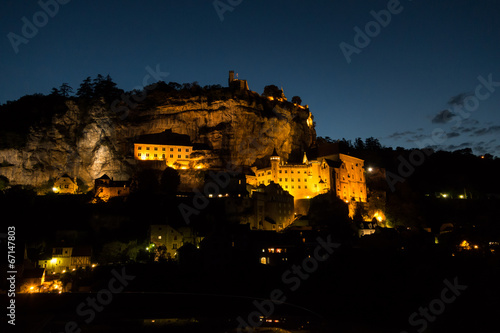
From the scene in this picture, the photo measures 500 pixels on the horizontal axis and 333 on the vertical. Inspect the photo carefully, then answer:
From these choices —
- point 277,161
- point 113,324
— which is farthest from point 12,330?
point 277,161

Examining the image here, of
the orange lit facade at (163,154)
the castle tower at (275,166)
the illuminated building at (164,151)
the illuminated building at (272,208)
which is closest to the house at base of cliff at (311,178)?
the castle tower at (275,166)

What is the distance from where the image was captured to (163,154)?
2312 inches

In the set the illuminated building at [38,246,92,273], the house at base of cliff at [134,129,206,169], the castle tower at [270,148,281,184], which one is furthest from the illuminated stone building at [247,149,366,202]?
the illuminated building at [38,246,92,273]

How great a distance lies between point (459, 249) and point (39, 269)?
136 ft

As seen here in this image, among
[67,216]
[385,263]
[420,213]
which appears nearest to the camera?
[385,263]

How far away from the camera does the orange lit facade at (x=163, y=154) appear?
2306 inches

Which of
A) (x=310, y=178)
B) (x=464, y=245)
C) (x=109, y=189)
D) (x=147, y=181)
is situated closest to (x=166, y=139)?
(x=147, y=181)

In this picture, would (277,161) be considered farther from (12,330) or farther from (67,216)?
(12,330)

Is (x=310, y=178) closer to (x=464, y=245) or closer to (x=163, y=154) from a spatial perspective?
(x=163, y=154)

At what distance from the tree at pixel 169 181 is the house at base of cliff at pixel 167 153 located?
434cm

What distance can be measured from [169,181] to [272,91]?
2989cm

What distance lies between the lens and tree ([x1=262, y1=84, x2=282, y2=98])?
7262 cm

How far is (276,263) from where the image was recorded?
39.9 m

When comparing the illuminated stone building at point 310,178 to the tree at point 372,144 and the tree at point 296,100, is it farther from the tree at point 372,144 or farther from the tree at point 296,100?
the tree at point 372,144
